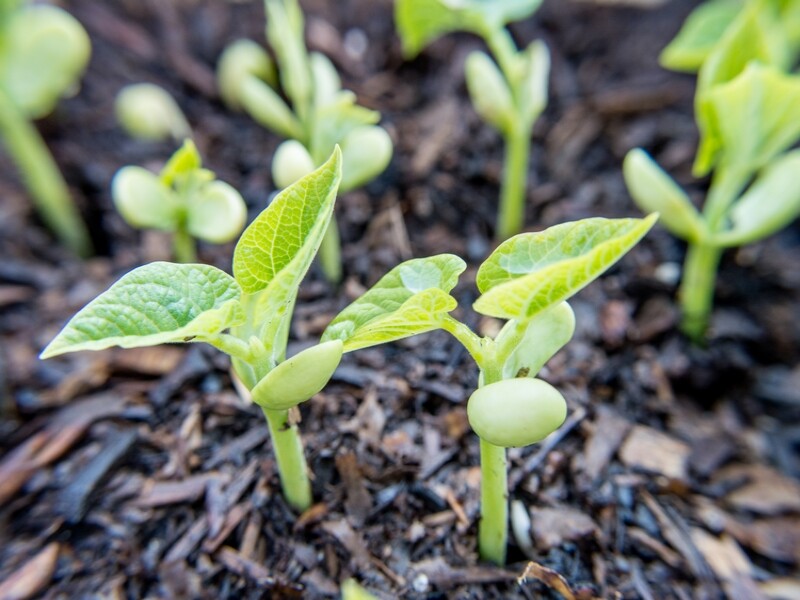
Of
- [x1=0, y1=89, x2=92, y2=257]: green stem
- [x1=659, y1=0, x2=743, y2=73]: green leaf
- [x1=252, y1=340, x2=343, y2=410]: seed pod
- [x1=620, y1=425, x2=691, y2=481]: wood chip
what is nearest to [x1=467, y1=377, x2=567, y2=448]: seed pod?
[x1=252, y1=340, x2=343, y2=410]: seed pod

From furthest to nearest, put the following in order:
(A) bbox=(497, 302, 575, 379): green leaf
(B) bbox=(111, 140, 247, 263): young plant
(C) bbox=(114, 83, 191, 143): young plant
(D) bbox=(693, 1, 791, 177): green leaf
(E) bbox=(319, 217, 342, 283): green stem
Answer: (C) bbox=(114, 83, 191, 143): young plant < (E) bbox=(319, 217, 342, 283): green stem < (D) bbox=(693, 1, 791, 177): green leaf < (B) bbox=(111, 140, 247, 263): young plant < (A) bbox=(497, 302, 575, 379): green leaf

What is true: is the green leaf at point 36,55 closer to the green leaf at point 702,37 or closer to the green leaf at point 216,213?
the green leaf at point 216,213

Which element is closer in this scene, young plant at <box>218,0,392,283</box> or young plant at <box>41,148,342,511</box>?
young plant at <box>41,148,342,511</box>

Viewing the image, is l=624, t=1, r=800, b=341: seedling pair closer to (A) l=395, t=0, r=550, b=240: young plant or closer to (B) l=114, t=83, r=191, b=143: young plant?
(A) l=395, t=0, r=550, b=240: young plant

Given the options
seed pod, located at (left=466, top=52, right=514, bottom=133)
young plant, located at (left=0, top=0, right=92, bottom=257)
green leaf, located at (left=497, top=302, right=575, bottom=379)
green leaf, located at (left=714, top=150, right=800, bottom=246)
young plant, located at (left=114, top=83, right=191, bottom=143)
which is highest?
young plant, located at (left=0, top=0, right=92, bottom=257)

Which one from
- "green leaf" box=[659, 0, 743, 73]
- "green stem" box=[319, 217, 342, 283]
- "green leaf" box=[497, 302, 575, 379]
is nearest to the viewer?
"green leaf" box=[497, 302, 575, 379]

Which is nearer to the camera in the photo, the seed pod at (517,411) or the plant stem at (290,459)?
the seed pod at (517,411)

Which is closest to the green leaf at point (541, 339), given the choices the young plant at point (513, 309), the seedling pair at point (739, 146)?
the young plant at point (513, 309)
